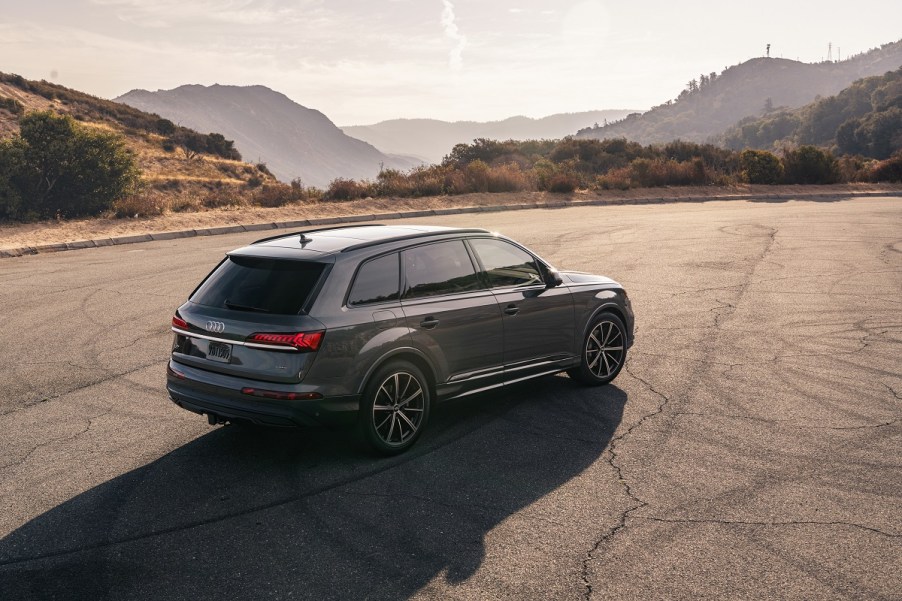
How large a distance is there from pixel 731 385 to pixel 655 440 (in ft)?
6.23

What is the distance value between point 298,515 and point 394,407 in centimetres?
123

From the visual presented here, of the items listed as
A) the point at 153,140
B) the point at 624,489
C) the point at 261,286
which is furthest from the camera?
the point at 153,140

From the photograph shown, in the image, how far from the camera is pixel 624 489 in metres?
5.27

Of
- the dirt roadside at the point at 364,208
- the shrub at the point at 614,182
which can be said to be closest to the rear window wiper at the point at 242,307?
the dirt roadside at the point at 364,208

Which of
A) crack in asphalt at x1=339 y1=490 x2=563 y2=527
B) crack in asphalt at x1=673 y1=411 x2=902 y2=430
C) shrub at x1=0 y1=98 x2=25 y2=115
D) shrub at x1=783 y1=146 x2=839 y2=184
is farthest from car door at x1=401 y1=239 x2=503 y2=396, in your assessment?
shrub at x1=0 y1=98 x2=25 y2=115

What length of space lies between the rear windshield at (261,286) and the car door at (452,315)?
31.5 inches

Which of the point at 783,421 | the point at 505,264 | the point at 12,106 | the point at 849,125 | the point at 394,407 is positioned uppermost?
the point at 12,106

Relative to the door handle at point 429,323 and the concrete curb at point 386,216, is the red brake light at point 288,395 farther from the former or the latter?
the concrete curb at point 386,216

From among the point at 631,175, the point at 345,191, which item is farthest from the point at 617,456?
the point at 631,175

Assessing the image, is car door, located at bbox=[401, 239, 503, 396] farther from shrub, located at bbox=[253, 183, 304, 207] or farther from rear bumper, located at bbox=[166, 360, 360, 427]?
shrub, located at bbox=[253, 183, 304, 207]

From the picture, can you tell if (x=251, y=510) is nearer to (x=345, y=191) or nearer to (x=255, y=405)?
(x=255, y=405)

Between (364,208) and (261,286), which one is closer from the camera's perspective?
(261,286)

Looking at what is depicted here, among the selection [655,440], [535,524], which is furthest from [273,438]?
[655,440]

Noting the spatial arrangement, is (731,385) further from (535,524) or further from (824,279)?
(824,279)
